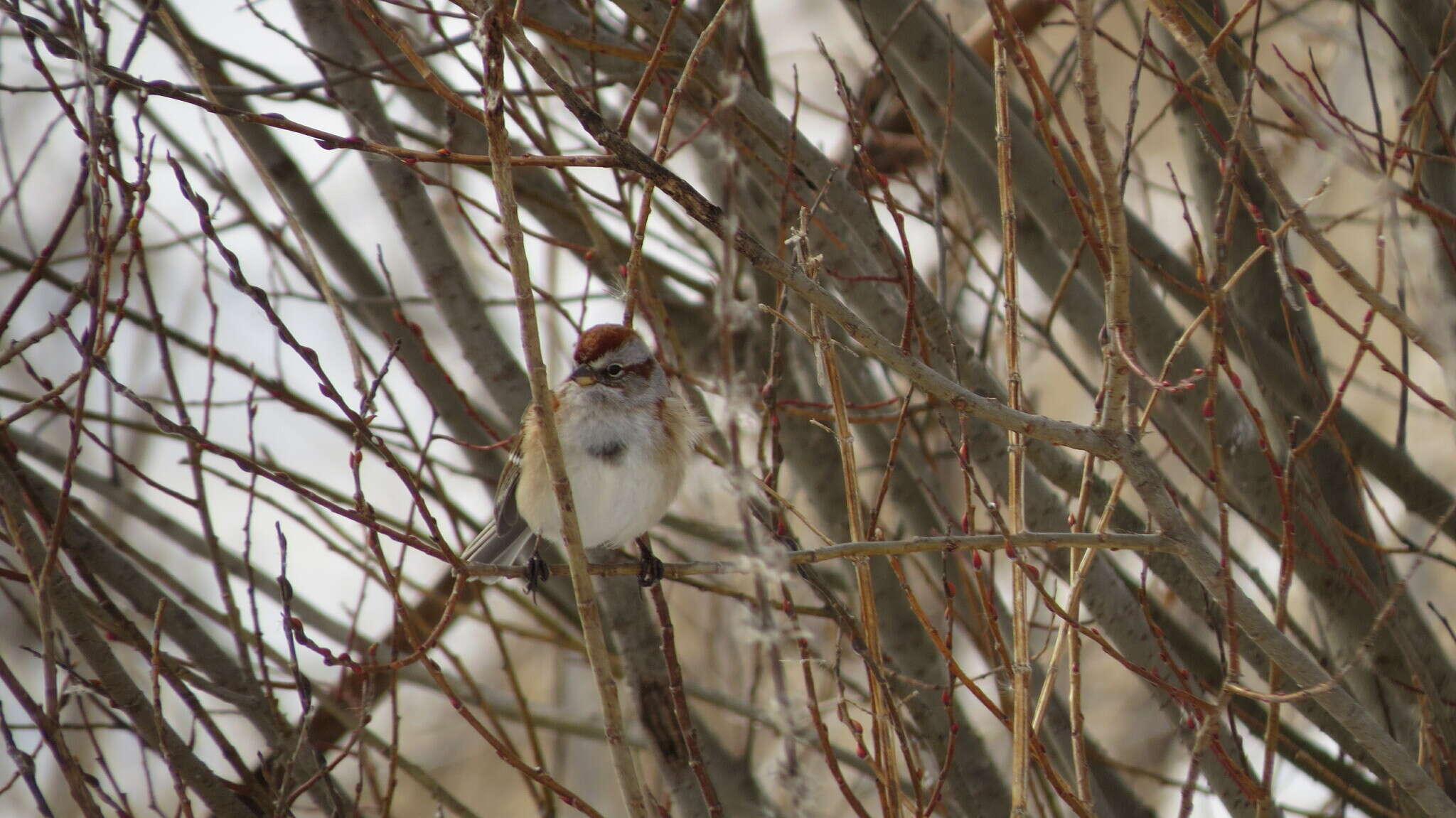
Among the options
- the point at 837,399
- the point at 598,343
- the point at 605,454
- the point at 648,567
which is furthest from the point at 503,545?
the point at 837,399


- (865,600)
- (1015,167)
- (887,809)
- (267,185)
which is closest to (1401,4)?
(1015,167)

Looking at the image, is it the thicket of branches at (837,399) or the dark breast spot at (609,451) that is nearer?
the thicket of branches at (837,399)

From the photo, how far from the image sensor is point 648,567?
11.5 ft

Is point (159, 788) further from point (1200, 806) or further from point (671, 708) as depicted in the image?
point (1200, 806)

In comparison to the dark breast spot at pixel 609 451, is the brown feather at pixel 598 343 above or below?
above

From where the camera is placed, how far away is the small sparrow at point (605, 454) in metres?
3.87

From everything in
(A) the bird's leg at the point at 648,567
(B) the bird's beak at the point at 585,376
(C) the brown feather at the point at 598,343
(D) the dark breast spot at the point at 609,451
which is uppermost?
(C) the brown feather at the point at 598,343

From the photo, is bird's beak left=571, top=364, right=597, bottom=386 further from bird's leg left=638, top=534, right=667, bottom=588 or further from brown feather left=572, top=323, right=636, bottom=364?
bird's leg left=638, top=534, right=667, bottom=588

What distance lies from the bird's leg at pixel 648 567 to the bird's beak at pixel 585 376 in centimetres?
52

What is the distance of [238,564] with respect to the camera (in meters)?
4.60

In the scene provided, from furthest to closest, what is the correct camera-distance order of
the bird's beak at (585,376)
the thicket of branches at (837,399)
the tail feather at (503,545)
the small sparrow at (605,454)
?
the tail feather at (503,545) → the bird's beak at (585,376) → the small sparrow at (605,454) → the thicket of branches at (837,399)

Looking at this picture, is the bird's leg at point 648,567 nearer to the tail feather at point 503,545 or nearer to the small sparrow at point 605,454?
the small sparrow at point 605,454

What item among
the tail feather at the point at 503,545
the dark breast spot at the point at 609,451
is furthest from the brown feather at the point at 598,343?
the tail feather at the point at 503,545

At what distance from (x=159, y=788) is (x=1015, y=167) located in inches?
342
